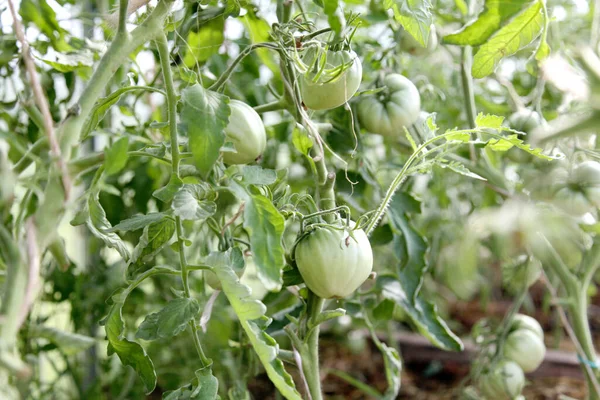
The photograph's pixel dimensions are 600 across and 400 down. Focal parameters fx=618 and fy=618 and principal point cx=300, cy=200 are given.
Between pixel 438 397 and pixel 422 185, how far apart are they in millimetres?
595

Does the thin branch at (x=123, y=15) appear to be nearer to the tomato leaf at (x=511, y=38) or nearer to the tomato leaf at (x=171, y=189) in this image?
the tomato leaf at (x=171, y=189)

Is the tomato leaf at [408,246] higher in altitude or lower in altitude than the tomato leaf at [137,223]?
lower

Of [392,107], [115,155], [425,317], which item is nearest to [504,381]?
[425,317]

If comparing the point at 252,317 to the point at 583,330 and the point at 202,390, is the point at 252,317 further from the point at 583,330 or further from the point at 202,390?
the point at 583,330

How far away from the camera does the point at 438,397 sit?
5.47 ft

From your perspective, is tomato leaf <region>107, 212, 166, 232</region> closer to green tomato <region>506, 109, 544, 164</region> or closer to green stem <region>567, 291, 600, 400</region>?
green tomato <region>506, 109, 544, 164</region>

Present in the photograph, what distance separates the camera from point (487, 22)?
1.81 ft

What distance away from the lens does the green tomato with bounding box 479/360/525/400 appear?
116 centimetres

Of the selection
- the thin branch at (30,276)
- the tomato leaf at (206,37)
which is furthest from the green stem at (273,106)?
the thin branch at (30,276)

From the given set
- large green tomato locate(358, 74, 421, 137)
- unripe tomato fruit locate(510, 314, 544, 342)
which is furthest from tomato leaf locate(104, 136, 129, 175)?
unripe tomato fruit locate(510, 314, 544, 342)

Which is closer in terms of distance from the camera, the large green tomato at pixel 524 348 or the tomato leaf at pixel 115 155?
the tomato leaf at pixel 115 155

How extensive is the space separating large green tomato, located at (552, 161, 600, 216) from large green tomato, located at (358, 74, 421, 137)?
0.82 feet

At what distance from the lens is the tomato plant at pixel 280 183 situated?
53 cm

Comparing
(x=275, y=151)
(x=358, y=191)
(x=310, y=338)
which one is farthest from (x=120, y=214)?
(x=310, y=338)
